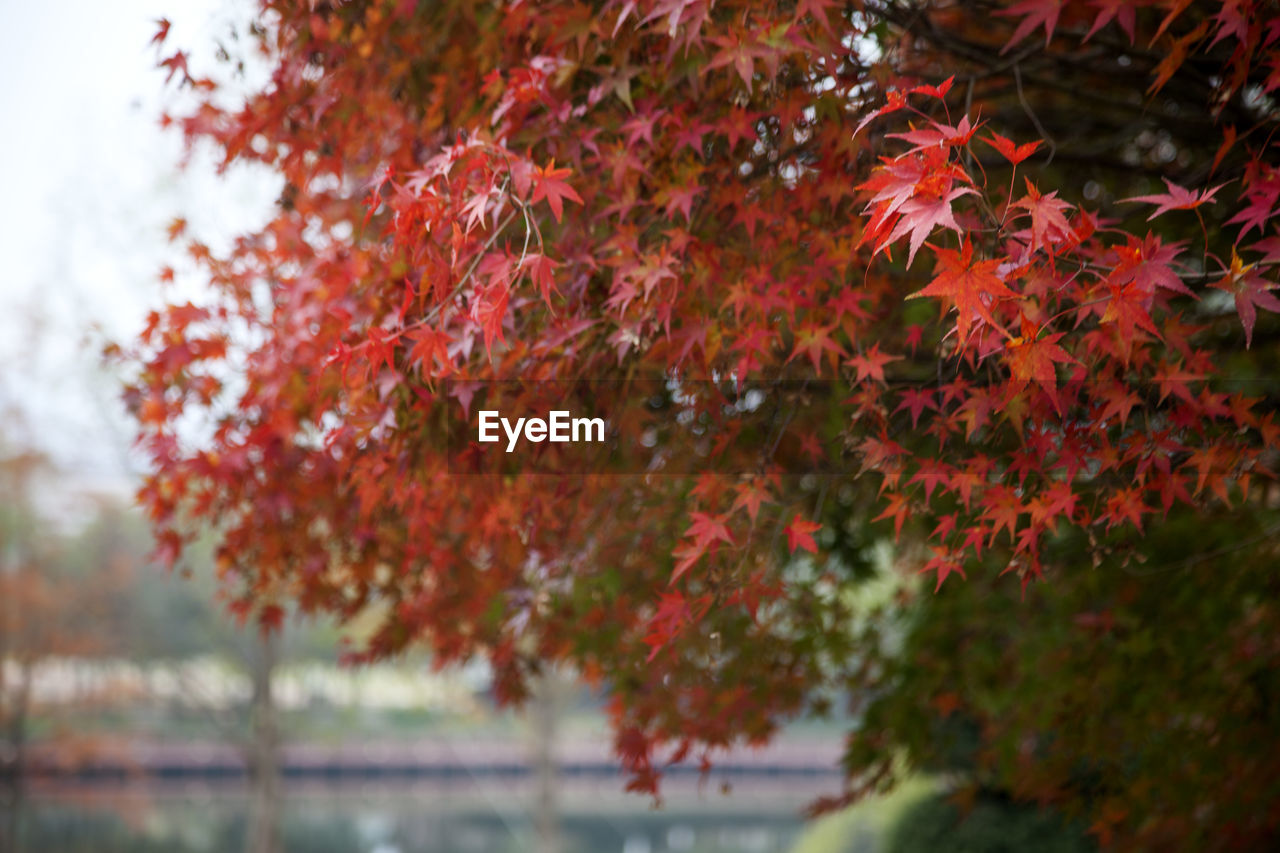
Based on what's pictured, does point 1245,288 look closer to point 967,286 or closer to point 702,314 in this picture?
point 967,286

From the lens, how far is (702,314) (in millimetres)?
2369

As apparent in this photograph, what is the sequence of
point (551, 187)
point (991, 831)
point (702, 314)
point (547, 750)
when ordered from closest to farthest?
point (551, 187), point (702, 314), point (991, 831), point (547, 750)

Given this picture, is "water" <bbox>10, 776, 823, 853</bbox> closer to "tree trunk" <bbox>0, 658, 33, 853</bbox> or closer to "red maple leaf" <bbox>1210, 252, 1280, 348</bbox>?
"tree trunk" <bbox>0, 658, 33, 853</bbox>

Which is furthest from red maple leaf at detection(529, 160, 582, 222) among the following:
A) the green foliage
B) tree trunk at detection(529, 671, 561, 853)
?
tree trunk at detection(529, 671, 561, 853)

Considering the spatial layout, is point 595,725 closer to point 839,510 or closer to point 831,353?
point 839,510

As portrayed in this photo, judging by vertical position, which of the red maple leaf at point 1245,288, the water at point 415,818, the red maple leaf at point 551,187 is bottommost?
the water at point 415,818

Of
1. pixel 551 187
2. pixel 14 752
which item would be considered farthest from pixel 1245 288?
pixel 14 752

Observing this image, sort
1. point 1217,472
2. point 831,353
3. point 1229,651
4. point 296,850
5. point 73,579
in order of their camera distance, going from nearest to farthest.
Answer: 1. point 1217,472
2. point 831,353
3. point 1229,651
4. point 73,579
5. point 296,850

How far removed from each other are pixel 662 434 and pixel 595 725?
23.5 m

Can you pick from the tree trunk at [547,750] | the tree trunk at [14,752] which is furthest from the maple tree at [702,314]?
the tree trunk at [14,752]

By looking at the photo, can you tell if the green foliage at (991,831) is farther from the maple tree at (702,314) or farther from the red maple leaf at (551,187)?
the red maple leaf at (551,187)

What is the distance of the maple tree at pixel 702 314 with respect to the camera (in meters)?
2.03

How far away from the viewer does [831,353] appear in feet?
7.57

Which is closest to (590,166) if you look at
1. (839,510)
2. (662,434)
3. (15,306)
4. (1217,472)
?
(662,434)
